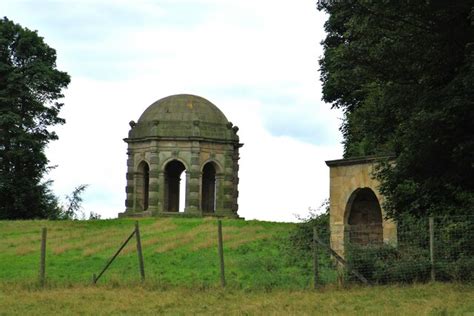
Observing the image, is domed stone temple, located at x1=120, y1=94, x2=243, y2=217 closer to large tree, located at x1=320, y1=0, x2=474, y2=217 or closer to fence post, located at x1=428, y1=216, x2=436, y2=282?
large tree, located at x1=320, y1=0, x2=474, y2=217

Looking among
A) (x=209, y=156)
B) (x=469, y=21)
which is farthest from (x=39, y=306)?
(x=209, y=156)

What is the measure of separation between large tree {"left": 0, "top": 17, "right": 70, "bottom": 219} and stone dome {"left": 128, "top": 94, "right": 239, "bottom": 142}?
24.4 feet

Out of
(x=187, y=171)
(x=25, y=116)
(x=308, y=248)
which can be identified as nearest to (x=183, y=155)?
(x=187, y=171)

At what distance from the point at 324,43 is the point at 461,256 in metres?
20.3

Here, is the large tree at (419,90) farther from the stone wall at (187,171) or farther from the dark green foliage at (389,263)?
the stone wall at (187,171)

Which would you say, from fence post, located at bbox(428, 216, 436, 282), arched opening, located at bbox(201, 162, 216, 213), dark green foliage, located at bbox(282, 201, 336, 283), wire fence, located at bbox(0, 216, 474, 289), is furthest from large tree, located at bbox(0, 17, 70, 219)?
fence post, located at bbox(428, 216, 436, 282)

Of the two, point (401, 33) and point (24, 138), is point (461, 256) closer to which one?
point (401, 33)

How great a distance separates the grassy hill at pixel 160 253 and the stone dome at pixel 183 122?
15.6 feet

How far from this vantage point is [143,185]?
44906 mm

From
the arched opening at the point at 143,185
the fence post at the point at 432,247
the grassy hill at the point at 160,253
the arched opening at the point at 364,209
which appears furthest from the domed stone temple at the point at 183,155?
the fence post at the point at 432,247

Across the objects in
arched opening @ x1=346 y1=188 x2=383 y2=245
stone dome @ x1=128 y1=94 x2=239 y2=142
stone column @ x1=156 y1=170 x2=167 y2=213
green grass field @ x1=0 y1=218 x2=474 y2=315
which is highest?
stone dome @ x1=128 y1=94 x2=239 y2=142

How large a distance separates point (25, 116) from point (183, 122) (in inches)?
442

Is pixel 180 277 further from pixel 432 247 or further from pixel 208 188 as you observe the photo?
pixel 208 188

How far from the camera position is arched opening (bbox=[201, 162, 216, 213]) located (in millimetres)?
46219
